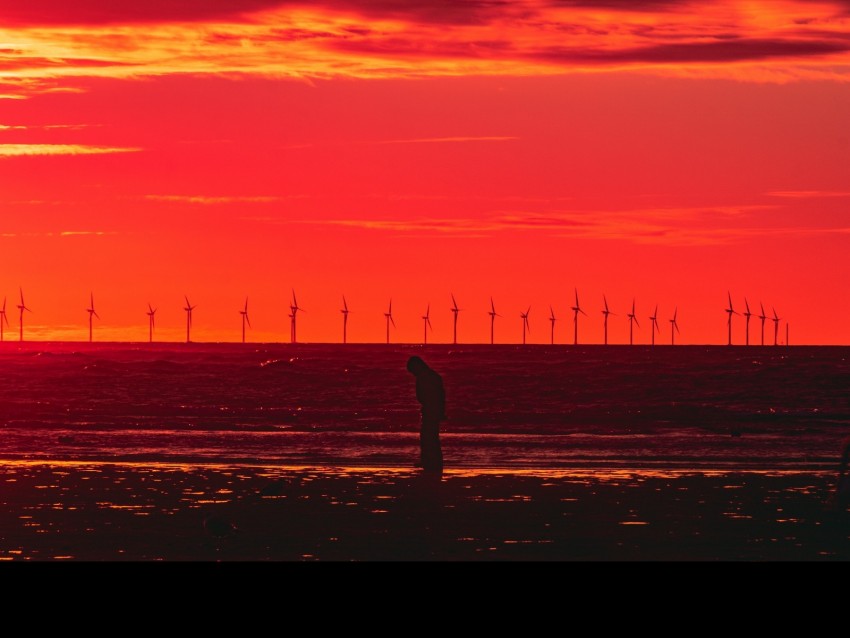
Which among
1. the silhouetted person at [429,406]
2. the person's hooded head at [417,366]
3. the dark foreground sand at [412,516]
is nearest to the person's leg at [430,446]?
the silhouetted person at [429,406]

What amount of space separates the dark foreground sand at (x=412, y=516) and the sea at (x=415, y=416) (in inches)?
164

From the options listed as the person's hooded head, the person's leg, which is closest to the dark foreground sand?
the person's leg

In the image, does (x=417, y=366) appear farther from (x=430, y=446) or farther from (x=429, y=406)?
(x=430, y=446)

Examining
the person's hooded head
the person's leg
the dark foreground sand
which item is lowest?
the dark foreground sand

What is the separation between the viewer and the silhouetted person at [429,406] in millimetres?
25984

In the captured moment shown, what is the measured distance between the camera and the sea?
33.3 metres

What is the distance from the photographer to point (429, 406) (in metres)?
26.3

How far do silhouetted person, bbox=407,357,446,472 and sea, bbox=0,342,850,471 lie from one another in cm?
222

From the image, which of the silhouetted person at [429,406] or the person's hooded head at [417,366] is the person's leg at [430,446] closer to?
the silhouetted person at [429,406]

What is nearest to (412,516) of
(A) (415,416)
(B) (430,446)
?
(B) (430,446)

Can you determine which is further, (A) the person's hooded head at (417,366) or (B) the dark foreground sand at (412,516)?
(A) the person's hooded head at (417,366)

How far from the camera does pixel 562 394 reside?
82500 millimetres

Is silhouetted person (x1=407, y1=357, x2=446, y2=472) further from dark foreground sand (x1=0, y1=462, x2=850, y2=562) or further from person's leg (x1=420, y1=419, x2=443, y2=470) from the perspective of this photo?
dark foreground sand (x1=0, y1=462, x2=850, y2=562)

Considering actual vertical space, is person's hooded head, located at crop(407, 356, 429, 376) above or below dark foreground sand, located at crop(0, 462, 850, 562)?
above
